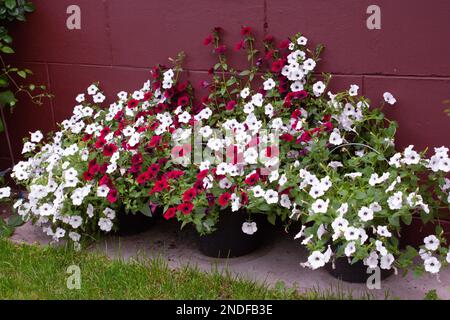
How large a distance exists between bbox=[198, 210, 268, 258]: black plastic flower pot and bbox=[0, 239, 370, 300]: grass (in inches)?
6.9

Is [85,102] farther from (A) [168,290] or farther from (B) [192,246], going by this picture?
(A) [168,290]

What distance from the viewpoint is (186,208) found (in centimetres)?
303

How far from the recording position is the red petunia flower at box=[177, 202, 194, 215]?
119 inches

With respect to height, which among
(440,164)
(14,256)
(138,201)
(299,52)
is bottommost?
(14,256)

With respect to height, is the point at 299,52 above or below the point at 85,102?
above

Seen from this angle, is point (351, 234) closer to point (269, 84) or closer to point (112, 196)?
point (269, 84)

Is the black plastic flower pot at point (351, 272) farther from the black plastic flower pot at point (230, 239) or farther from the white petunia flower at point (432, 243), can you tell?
the black plastic flower pot at point (230, 239)

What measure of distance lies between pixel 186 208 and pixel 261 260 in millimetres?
532

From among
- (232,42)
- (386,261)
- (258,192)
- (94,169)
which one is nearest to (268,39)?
(232,42)
